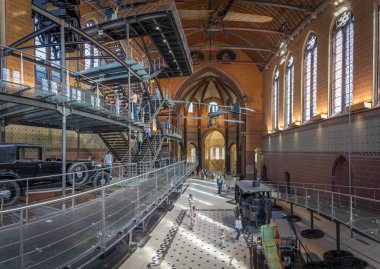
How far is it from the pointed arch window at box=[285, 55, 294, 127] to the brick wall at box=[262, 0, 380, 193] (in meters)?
0.62

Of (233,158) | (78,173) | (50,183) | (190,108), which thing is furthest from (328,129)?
(233,158)

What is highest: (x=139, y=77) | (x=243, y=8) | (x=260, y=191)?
(x=243, y=8)

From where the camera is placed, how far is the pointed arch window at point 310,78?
17.8 m

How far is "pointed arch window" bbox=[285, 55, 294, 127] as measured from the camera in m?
22.0

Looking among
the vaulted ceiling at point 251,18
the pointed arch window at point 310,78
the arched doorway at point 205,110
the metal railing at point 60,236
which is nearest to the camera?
the metal railing at point 60,236

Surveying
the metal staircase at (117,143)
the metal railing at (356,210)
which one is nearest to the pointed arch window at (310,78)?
the metal railing at (356,210)

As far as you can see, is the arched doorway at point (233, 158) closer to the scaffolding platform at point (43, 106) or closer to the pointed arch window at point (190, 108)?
the pointed arch window at point (190, 108)

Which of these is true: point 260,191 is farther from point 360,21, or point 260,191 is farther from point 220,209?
point 360,21

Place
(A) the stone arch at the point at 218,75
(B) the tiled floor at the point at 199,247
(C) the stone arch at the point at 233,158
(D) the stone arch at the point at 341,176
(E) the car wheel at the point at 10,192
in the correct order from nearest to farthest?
(E) the car wheel at the point at 10,192 < (B) the tiled floor at the point at 199,247 < (D) the stone arch at the point at 341,176 < (A) the stone arch at the point at 218,75 < (C) the stone arch at the point at 233,158

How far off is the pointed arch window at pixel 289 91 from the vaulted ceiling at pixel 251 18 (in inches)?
86.7

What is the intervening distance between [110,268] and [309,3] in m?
18.2

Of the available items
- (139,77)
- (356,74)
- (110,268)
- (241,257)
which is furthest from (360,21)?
(110,268)

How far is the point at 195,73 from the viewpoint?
106 feet

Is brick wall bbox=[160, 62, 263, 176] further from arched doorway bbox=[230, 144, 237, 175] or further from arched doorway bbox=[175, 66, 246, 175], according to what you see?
arched doorway bbox=[230, 144, 237, 175]
